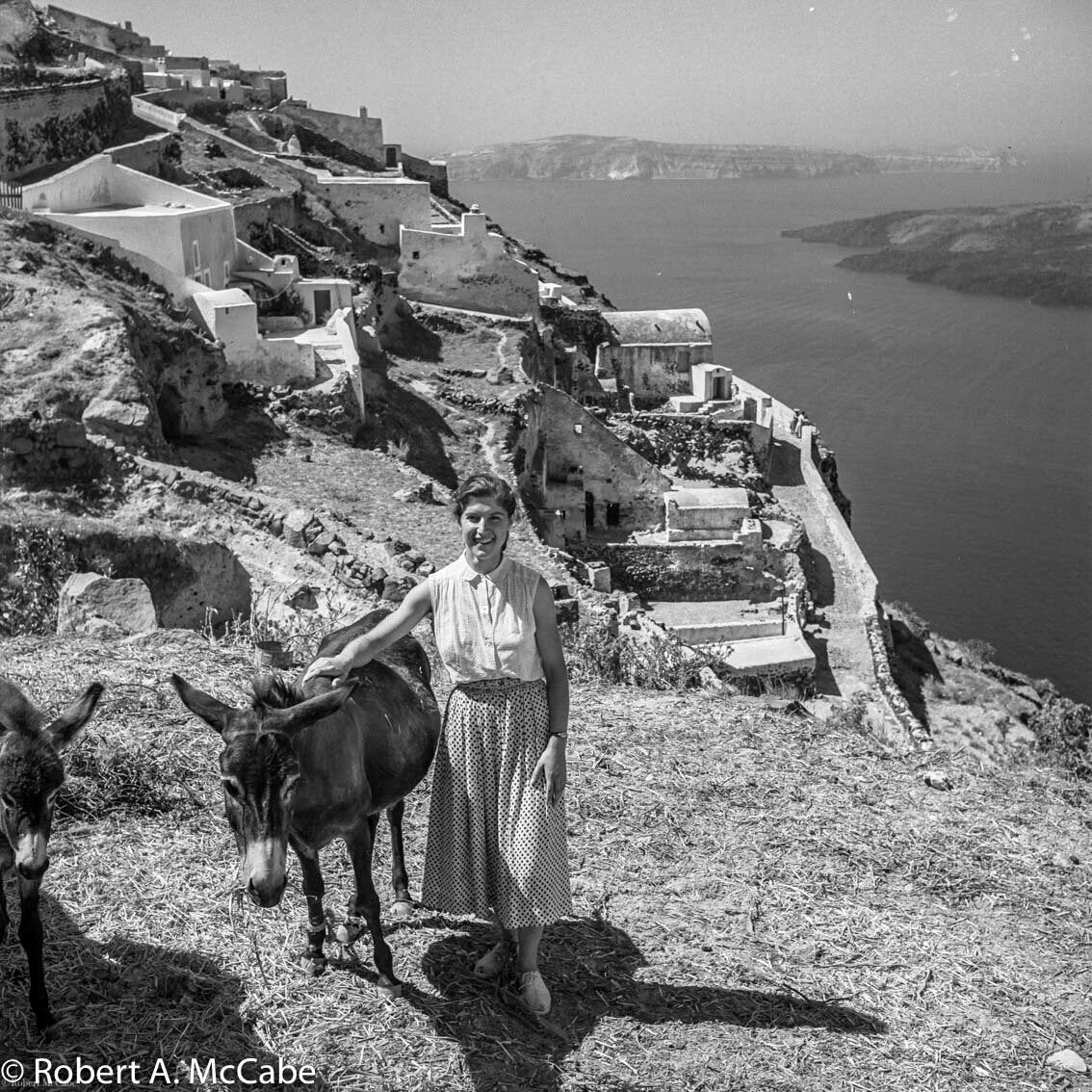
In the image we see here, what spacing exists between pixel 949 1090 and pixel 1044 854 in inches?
77.1

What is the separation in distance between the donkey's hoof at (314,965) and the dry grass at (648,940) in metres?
0.04

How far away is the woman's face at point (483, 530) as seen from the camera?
12.8 ft

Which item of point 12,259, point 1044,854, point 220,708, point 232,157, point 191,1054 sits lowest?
point 1044,854

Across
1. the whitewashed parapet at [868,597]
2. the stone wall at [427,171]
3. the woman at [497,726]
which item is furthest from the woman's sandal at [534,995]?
the stone wall at [427,171]

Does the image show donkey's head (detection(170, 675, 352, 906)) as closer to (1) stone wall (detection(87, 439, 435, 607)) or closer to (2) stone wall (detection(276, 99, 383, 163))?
(1) stone wall (detection(87, 439, 435, 607))

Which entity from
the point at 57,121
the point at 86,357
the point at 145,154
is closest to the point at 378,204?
the point at 145,154

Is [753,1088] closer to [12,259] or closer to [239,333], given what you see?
[12,259]

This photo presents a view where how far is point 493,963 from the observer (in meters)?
4.16

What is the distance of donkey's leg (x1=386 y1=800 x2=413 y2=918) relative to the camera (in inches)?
178

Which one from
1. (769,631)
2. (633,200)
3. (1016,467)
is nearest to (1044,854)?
(769,631)

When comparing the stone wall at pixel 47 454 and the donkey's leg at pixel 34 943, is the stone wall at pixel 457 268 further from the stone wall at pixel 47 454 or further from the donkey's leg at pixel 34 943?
the donkey's leg at pixel 34 943

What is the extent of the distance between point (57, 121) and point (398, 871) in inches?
1114

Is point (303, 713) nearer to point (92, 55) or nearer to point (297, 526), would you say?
point (297, 526)

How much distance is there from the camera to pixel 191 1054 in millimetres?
3666
